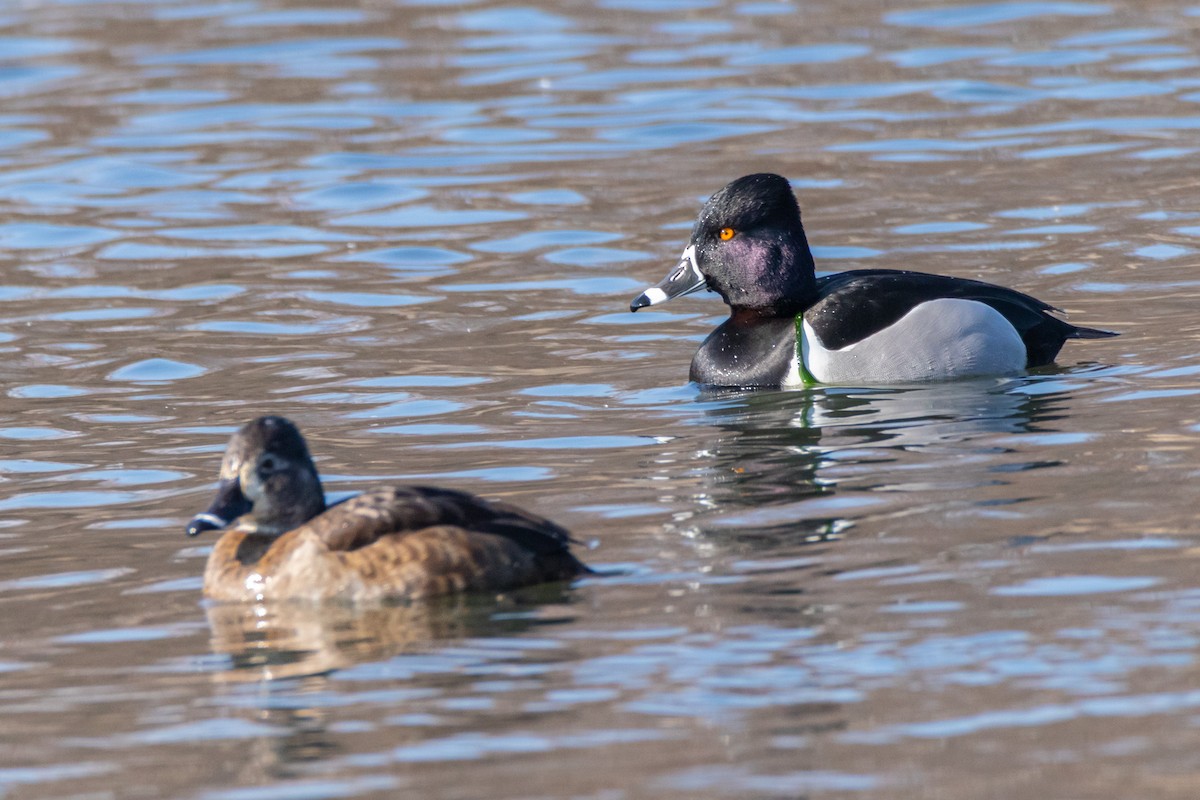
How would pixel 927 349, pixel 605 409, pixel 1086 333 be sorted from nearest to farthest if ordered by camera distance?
pixel 605 409 → pixel 927 349 → pixel 1086 333

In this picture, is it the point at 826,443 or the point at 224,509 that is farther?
the point at 826,443

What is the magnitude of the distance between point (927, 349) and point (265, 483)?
420 centimetres

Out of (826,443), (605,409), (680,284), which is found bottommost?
(826,443)

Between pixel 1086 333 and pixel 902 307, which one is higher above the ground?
pixel 902 307

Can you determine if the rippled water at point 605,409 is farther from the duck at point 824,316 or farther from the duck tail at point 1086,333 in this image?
the duck at point 824,316

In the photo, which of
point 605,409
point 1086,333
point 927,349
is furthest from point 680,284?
point 1086,333

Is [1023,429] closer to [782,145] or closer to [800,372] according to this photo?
[800,372]

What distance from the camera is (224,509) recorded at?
7.02m

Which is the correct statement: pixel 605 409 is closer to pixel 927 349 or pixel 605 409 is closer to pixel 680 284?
pixel 680 284

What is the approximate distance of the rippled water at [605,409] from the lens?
5.41 metres

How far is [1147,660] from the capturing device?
559 cm

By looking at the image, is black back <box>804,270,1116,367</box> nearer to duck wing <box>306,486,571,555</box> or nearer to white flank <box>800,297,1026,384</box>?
white flank <box>800,297,1026,384</box>

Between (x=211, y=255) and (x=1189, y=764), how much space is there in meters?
10.8

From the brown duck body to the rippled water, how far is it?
10 centimetres
